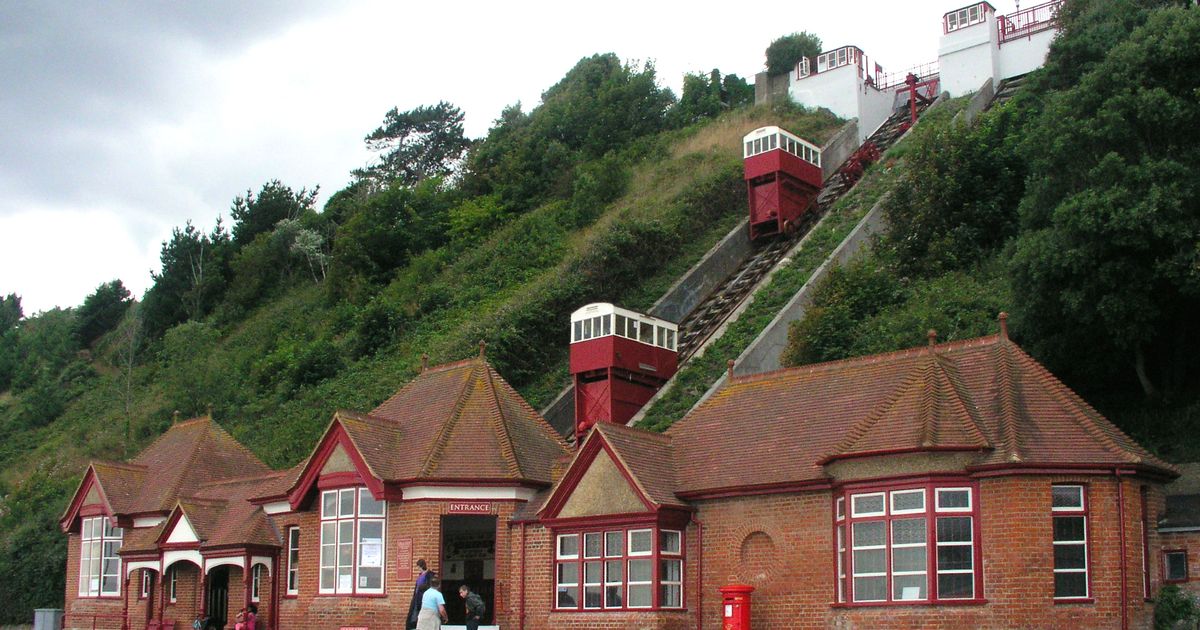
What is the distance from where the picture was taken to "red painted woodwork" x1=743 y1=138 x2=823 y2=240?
200 ft

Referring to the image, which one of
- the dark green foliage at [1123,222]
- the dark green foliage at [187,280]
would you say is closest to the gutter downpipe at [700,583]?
the dark green foliage at [1123,222]

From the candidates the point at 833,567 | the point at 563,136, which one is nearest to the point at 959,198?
the point at 833,567

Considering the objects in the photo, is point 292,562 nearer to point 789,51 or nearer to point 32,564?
point 32,564

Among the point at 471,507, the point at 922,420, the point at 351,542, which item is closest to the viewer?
the point at 922,420

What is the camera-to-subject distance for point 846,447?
23.9 meters

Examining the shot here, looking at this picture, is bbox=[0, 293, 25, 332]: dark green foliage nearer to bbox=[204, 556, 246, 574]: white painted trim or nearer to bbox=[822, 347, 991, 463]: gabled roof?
bbox=[204, 556, 246, 574]: white painted trim

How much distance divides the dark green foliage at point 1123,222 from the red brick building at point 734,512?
5.80 meters

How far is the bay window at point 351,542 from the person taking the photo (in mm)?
29469

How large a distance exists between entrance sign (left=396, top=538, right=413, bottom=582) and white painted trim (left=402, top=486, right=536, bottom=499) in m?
1.03

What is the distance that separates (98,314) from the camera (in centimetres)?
9262

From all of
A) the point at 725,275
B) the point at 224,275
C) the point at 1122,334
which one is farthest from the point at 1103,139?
the point at 224,275

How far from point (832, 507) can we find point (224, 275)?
7060 cm

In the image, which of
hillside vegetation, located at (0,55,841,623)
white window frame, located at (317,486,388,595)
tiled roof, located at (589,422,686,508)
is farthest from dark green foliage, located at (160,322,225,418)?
tiled roof, located at (589,422,686,508)

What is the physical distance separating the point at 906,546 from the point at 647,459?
6.36 m
